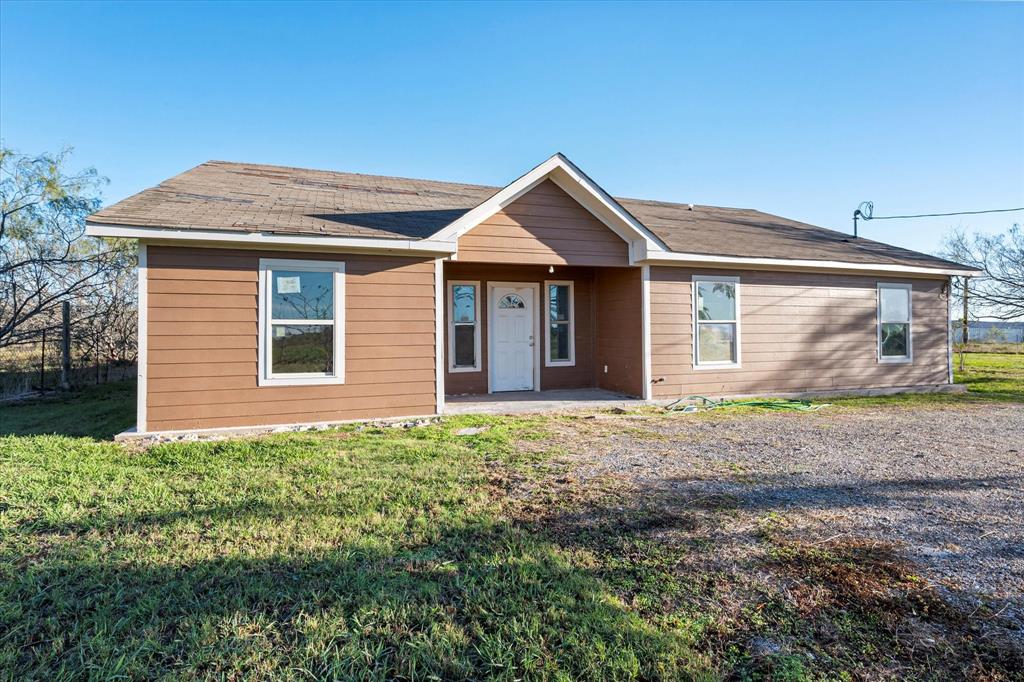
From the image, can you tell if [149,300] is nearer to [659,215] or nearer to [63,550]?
[63,550]

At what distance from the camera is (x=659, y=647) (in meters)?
2.00

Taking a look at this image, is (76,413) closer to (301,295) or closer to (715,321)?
(301,295)

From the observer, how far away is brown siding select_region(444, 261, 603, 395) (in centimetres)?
950

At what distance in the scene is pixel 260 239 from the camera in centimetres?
616

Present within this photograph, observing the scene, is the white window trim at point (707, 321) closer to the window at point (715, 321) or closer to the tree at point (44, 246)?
the window at point (715, 321)

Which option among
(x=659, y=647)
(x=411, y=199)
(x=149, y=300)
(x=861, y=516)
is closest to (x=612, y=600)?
(x=659, y=647)

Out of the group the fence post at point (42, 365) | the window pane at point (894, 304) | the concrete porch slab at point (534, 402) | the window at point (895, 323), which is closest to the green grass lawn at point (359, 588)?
the concrete porch slab at point (534, 402)

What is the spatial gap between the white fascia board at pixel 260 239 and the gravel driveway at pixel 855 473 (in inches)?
129

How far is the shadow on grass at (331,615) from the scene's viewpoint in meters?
1.93

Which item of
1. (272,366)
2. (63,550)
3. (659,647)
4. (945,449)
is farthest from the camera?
(272,366)

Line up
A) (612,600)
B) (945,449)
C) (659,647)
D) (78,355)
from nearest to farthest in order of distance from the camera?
1. (659,647)
2. (612,600)
3. (945,449)
4. (78,355)

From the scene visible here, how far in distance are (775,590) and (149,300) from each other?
23.3 feet

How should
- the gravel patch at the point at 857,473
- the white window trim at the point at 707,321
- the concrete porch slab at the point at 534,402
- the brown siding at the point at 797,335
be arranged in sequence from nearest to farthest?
1. the gravel patch at the point at 857,473
2. the concrete porch slab at the point at 534,402
3. the brown siding at the point at 797,335
4. the white window trim at the point at 707,321

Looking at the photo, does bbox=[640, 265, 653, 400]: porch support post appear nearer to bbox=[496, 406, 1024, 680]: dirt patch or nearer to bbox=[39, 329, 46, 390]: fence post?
bbox=[496, 406, 1024, 680]: dirt patch
